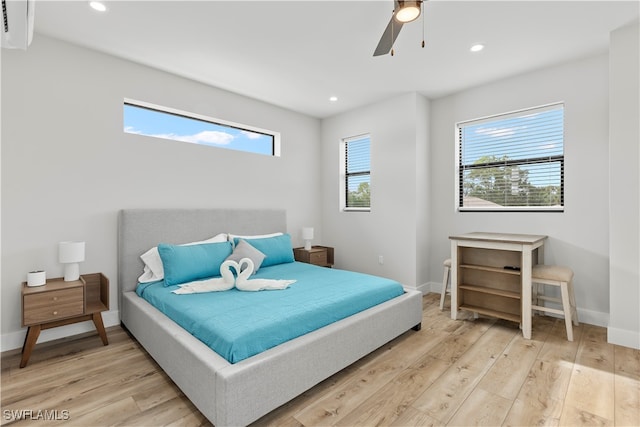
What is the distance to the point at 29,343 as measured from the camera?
2.30 meters

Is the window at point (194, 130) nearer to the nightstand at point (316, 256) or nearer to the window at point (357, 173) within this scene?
the window at point (357, 173)

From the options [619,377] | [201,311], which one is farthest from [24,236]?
[619,377]

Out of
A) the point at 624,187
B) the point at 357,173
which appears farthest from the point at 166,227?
the point at 624,187

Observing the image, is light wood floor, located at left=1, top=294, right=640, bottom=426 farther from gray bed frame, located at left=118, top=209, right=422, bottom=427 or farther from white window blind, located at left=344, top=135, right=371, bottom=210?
white window blind, located at left=344, top=135, right=371, bottom=210

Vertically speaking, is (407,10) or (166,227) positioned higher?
(407,10)

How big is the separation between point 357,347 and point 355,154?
129 inches

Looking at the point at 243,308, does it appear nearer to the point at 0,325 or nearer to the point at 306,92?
the point at 0,325

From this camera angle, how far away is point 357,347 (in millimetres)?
2281

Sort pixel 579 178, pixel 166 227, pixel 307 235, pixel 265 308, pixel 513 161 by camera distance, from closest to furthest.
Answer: pixel 265 308
pixel 579 178
pixel 166 227
pixel 513 161
pixel 307 235

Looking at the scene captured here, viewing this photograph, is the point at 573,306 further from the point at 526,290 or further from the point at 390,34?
the point at 390,34

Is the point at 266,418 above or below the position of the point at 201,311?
below

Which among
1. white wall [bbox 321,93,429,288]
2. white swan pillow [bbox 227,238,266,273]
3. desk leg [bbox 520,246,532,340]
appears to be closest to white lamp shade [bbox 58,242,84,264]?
white swan pillow [bbox 227,238,266,273]

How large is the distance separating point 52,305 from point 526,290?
156 inches

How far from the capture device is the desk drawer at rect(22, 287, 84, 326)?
2273 mm
